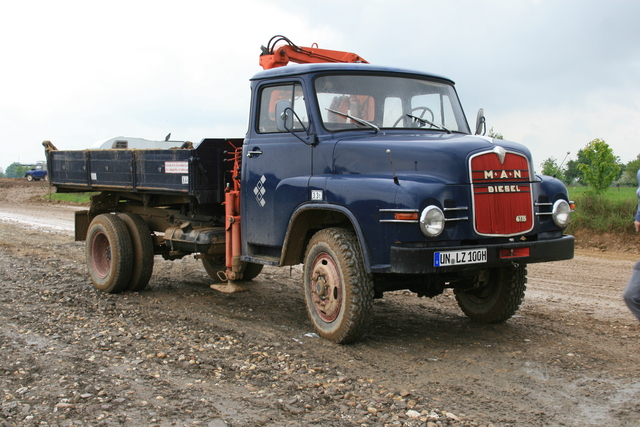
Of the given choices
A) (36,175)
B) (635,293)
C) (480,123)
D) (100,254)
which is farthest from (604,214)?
(36,175)

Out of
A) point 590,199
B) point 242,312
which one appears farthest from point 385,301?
point 590,199

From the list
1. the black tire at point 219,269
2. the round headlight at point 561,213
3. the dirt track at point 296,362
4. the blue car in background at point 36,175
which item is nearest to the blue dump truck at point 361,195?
the round headlight at point 561,213

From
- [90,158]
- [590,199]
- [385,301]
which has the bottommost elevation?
[385,301]

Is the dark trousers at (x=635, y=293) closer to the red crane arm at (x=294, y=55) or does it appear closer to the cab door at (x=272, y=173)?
the cab door at (x=272, y=173)

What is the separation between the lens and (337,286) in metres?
5.75

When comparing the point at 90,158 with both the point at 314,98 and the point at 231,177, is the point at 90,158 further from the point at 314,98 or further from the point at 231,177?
the point at 314,98

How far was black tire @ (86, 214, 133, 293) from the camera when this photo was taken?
8344mm

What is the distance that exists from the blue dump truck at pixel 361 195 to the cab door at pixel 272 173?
0.05ft

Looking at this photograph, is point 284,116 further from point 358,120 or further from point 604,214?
point 604,214

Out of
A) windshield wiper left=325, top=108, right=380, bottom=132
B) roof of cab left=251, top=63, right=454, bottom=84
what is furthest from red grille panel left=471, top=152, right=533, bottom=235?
roof of cab left=251, top=63, right=454, bottom=84

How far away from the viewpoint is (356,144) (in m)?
5.79

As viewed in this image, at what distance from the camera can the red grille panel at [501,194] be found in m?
5.37

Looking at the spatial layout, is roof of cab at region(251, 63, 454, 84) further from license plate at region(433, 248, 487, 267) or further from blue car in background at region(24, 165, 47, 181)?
blue car in background at region(24, 165, 47, 181)

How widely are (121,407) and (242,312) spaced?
10.4 ft
